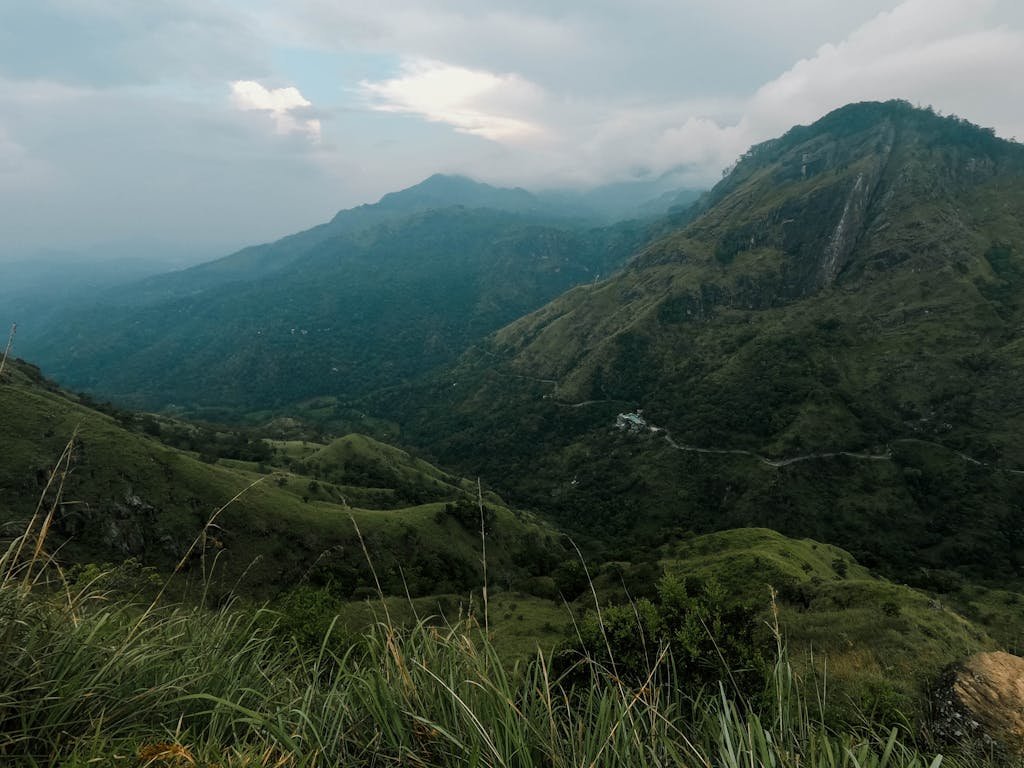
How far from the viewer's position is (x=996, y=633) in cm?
3706

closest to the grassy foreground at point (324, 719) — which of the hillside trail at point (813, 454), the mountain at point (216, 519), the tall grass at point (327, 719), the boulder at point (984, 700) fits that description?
the tall grass at point (327, 719)

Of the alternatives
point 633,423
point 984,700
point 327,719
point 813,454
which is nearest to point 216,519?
point 327,719

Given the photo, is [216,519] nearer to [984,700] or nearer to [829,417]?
[984,700]

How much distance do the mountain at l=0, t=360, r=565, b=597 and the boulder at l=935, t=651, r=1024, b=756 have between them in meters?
36.2

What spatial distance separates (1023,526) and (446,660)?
141 meters

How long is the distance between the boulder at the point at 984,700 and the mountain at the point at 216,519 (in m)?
36.2

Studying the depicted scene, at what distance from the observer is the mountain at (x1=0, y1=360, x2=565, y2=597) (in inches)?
1989

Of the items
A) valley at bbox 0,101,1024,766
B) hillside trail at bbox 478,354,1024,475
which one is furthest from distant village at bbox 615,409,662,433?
hillside trail at bbox 478,354,1024,475

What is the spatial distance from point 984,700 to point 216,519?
46750 millimetres

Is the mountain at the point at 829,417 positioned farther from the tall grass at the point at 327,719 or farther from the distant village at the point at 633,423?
the tall grass at the point at 327,719

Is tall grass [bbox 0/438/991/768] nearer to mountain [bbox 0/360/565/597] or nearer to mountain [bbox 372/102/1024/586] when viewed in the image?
mountain [bbox 0/360/565/597]

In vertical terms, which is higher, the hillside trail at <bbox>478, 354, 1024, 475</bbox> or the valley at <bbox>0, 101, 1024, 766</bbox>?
the valley at <bbox>0, 101, 1024, 766</bbox>

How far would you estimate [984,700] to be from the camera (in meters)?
12.6

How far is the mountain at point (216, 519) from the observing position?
50.5 metres
